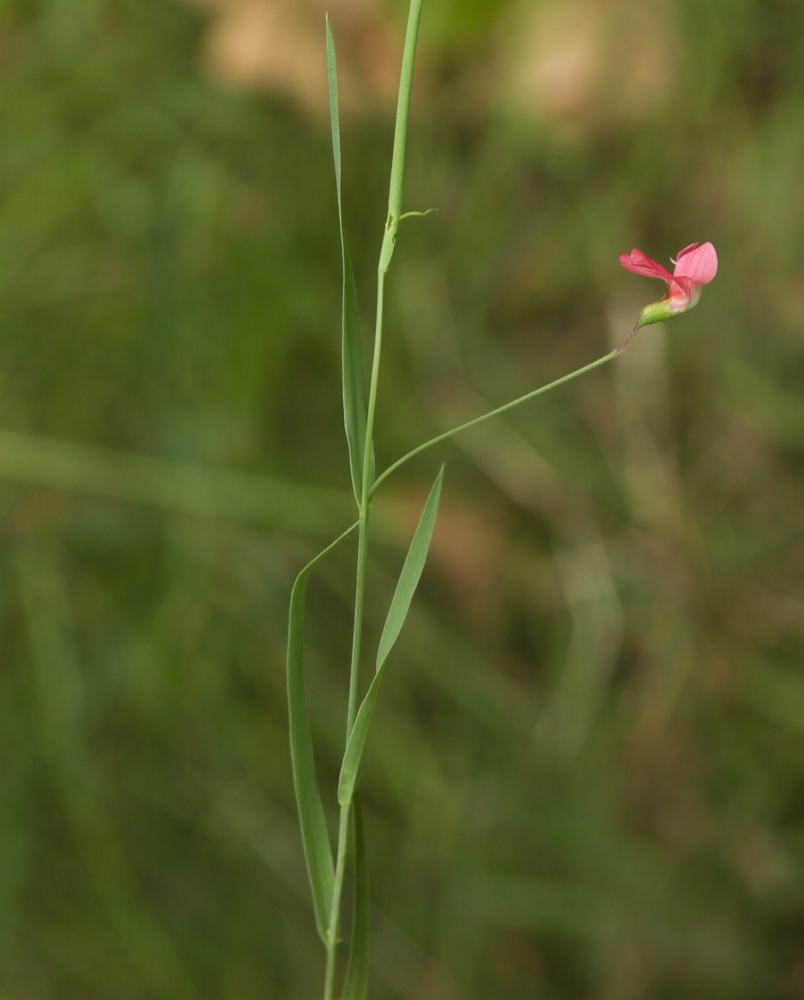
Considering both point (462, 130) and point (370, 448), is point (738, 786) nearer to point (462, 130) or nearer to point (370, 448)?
point (462, 130)

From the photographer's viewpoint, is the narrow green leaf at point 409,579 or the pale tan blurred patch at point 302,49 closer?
the narrow green leaf at point 409,579

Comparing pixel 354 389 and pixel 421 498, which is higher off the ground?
pixel 354 389

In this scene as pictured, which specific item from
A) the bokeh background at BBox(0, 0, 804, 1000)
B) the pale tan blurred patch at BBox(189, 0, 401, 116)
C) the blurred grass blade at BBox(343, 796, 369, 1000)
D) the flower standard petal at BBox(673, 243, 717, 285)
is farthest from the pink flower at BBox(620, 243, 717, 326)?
the pale tan blurred patch at BBox(189, 0, 401, 116)

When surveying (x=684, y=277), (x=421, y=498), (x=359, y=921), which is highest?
(x=684, y=277)

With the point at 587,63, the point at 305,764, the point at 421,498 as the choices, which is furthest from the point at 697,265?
the point at 587,63

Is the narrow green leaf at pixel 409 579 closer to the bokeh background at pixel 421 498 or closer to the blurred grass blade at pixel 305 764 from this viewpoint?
the blurred grass blade at pixel 305 764

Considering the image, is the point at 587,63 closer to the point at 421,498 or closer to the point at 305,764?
the point at 421,498

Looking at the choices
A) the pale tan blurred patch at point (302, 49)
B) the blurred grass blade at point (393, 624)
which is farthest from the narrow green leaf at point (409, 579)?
the pale tan blurred patch at point (302, 49)
